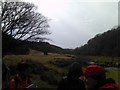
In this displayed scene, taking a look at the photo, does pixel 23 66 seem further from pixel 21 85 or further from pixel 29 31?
pixel 29 31

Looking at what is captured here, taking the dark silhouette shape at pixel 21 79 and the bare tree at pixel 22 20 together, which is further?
the bare tree at pixel 22 20

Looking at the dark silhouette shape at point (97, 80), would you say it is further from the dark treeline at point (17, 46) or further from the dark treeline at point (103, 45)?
the dark treeline at point (17, 46)

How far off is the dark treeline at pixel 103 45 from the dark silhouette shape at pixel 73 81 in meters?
8.54

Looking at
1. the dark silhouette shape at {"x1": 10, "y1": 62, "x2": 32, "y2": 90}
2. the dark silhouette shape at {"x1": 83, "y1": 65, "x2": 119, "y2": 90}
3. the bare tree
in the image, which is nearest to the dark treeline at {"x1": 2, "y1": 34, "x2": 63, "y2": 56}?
the bare tree

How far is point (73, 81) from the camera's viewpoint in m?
6.88

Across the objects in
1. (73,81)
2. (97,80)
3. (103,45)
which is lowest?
(73,81)

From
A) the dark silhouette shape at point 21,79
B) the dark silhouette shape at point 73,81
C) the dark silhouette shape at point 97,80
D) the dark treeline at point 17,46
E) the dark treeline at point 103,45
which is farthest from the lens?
the dark treeline at point 17,46

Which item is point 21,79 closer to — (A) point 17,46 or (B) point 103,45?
(B) point 103,45

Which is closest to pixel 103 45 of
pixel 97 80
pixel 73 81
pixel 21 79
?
pixel 73 81

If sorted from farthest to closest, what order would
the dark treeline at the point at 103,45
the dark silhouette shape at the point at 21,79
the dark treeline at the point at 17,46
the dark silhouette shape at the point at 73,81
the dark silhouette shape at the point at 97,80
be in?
the dark treeline at the point at 17,46
the dark treeline at the point at 103,45
the dark silhouette shape at the point at 21,79
the dark silhouette shape at the point at 73,81
the dark silhouette shape at the point at 97,80

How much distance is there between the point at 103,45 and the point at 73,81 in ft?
32.4

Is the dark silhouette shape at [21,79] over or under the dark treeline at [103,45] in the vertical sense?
under

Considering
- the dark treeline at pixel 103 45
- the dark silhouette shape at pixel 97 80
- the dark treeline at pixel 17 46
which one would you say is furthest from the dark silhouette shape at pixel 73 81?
the dark treeline at pixel 17 46

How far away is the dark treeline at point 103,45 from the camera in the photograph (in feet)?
53.1
